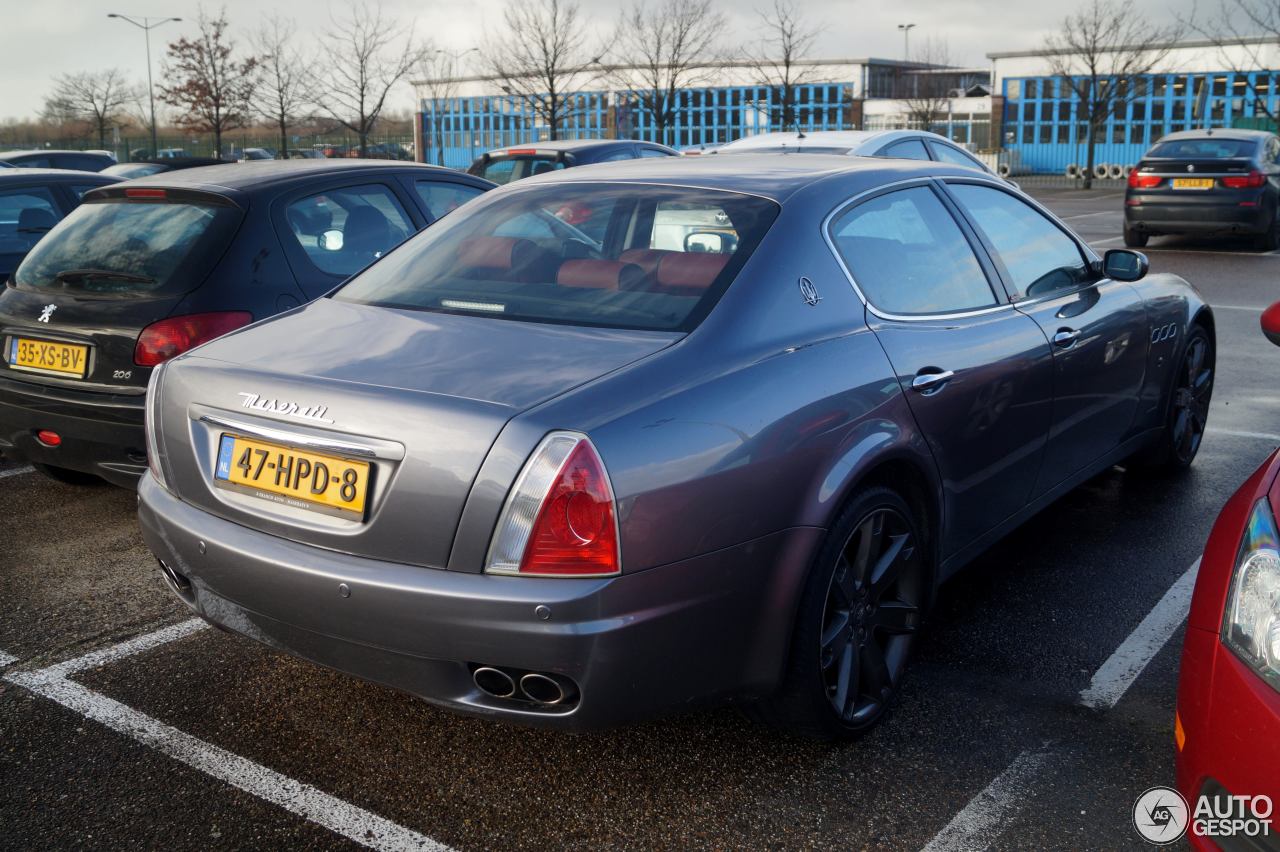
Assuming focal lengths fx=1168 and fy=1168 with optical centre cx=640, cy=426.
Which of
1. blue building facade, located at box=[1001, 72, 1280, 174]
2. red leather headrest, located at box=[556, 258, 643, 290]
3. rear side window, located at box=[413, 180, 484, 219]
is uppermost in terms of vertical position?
blue building facade, located at box=[1001, 72, 1280, 174]

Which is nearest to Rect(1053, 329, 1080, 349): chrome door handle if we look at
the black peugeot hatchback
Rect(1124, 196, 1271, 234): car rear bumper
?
the black peugeot hatchback

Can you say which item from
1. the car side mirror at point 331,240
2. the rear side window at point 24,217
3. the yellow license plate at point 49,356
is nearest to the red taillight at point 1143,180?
the car side mirror at point 331,240

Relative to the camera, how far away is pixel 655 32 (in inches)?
1414

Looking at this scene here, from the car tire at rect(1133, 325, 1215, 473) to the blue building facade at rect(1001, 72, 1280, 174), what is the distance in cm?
4270

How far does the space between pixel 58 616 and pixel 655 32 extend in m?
34.6

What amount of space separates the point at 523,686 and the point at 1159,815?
4.83ft

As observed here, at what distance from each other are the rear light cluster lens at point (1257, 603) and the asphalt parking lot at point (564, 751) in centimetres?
67

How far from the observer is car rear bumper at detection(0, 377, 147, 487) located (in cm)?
439

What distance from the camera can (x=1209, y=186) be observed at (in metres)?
15.0

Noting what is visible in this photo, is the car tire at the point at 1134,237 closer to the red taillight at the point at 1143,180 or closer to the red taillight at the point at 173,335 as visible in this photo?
Result: the red taillight at the point at 1143,180

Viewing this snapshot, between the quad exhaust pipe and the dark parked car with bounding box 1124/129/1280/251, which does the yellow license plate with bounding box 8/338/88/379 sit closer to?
the quad exhaust pipe

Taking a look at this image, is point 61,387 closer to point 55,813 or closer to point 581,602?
point 55,813

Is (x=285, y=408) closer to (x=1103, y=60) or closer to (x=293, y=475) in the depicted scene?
(x=293, y=475)

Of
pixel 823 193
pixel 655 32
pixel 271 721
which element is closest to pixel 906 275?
pixel 823 193
